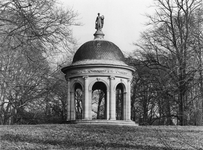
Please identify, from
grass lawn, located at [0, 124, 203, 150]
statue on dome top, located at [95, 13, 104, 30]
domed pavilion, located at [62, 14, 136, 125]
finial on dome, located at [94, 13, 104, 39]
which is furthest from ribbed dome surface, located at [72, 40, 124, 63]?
grass lawn, located at [0, 124, 203, 150]

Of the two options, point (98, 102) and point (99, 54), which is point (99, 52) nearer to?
point (99, 54)

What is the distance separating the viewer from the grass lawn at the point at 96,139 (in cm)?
1143

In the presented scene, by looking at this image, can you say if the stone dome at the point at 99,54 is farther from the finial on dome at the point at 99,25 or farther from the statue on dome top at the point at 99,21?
the statue on dome top at the point at 99,21

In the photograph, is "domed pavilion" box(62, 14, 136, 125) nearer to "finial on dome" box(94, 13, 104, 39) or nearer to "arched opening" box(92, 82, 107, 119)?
"finial on dome" box(94, 13, 104, 39)

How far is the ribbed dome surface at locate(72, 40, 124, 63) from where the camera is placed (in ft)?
73.6

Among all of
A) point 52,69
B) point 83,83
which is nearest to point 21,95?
point 52,69

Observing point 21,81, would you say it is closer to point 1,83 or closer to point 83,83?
point 1,83

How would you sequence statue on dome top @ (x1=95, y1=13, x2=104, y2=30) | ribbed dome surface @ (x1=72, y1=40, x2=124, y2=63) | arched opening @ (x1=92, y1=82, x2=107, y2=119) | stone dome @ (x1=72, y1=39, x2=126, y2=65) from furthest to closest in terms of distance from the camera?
arched opening @ (x1=92, y1=82, x2=107, y2=119), statue on dome top @ (x1=95, y1=13, x2=104, y2=30), ribbed dome surface @ (x1=72, y1=40, x2=124, y2=63), stone dome @ (x1=72, y1=39, x2=126, y2=65)

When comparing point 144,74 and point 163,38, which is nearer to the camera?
point 163,38

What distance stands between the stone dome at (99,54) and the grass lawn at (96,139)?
25.5 ft

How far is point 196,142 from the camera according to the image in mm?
13297

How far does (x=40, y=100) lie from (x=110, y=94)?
7.90 metres

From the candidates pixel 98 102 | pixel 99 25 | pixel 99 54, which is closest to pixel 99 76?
pixel 99 54

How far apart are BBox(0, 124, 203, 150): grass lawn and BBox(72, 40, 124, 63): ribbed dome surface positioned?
8.16m
